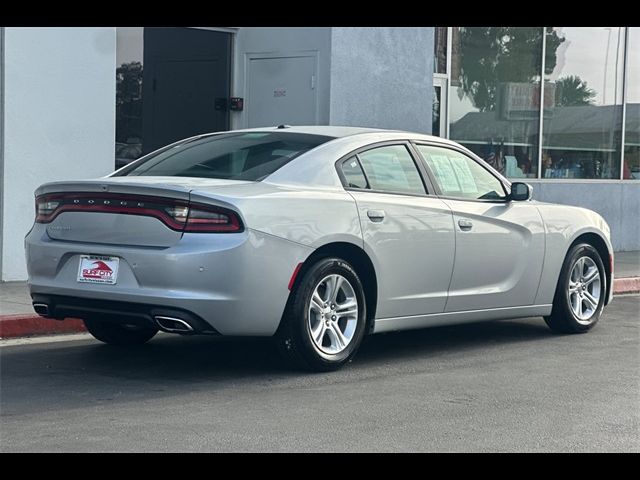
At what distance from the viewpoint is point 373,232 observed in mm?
7461

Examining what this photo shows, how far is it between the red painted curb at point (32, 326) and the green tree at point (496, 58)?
8727mm

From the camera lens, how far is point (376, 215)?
7.50 meters

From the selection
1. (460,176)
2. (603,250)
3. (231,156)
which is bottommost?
(603,250)

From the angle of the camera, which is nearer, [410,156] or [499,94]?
[410,156]

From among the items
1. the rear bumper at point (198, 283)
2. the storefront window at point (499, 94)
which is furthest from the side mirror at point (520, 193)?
the storefront window at point (499, 94)

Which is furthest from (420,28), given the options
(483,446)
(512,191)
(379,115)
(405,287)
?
(483,446)

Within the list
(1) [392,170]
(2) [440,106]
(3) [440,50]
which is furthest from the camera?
(2) [440,106]

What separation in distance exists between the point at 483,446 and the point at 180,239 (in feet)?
7.18

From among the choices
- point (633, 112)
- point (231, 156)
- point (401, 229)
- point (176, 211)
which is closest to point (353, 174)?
point (401, 229)

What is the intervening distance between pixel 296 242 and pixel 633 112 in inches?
497

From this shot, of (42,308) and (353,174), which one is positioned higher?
(353,174)

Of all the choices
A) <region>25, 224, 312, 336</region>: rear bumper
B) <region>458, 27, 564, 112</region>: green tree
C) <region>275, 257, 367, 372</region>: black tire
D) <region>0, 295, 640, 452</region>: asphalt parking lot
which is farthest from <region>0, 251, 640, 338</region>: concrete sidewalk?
<region>458, 27, 564, 112</region>: green tree

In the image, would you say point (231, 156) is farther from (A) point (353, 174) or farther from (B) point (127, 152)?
(B) point (127, 152)

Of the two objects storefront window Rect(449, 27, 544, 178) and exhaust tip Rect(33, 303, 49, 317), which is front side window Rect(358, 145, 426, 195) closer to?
exhaust tip Rect(33, 303, 49, 317)
